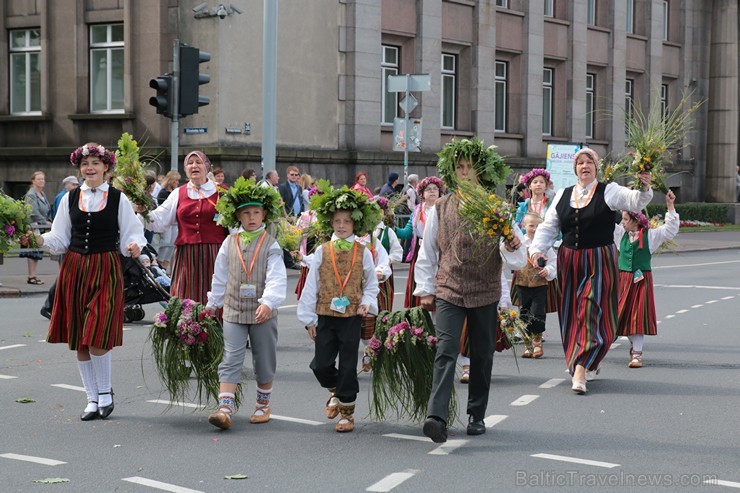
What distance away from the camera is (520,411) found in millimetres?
8633

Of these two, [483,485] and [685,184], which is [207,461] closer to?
[483,485]

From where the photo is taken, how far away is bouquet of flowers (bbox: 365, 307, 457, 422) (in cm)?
783

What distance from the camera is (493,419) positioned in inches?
327

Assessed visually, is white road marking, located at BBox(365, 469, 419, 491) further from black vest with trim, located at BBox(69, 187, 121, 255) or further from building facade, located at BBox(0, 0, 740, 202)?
building facade, located at BBox(0, 0, 740, 202)

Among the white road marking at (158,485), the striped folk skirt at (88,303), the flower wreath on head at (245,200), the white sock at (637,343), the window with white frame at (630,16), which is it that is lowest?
the white road marking at (158,485)

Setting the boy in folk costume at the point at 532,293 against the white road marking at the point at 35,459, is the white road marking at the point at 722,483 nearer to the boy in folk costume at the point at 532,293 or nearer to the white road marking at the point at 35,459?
the white road marking at the point at 35,459

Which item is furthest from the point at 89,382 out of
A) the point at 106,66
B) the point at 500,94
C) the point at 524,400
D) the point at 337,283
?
the point at 500,94

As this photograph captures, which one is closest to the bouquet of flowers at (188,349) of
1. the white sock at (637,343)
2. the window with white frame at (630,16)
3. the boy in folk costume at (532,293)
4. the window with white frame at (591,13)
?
the boy in folk costume at (532,293)

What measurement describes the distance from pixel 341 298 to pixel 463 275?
87cm

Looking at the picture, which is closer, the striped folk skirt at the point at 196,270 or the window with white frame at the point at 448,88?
the striped folk skirt at the point at 196,270

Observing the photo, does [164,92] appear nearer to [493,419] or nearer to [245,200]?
[245,200]

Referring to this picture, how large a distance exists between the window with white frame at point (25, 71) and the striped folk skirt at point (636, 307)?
19.3 meters

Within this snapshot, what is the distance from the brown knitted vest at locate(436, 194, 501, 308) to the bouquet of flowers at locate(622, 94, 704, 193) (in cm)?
216

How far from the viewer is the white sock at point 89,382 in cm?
834
